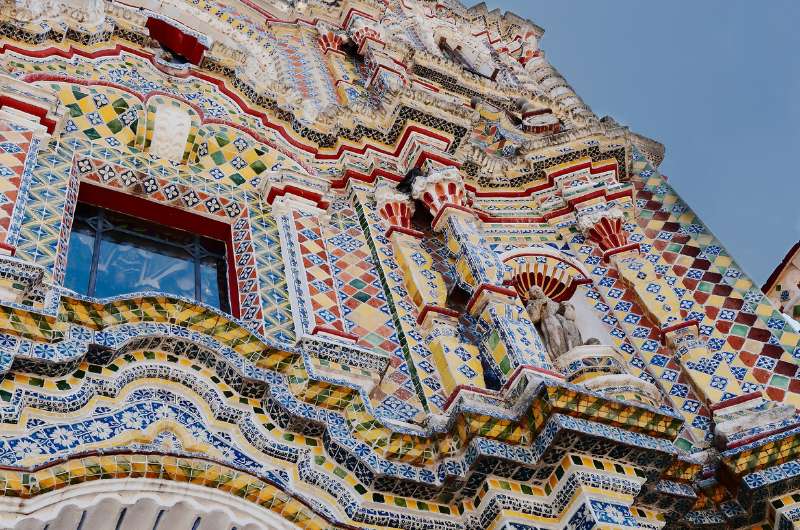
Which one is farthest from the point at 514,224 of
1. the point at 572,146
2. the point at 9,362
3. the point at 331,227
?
the point at 9,362

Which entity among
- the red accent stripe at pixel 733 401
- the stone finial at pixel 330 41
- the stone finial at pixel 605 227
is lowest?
the red accent stripe at pixel 733 401

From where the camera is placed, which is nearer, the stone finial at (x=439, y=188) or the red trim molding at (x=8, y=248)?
the red trim molding at (x=8, y=248)

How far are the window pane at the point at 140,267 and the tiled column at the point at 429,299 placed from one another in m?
1.90

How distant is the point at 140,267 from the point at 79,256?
0.51m

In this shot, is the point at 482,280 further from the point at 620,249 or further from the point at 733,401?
the point at 620,249

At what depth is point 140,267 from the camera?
7441 millimetres

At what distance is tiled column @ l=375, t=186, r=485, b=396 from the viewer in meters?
6.89

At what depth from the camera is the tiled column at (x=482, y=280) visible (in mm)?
6785

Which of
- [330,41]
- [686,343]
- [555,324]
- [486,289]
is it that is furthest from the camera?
[330,41]

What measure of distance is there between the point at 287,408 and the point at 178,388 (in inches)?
27.5

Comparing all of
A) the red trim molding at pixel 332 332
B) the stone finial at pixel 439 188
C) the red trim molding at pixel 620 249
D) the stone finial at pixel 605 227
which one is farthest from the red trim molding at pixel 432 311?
the stone finial at pixel 605 227

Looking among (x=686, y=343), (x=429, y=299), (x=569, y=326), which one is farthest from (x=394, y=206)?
(x=686, y=343)

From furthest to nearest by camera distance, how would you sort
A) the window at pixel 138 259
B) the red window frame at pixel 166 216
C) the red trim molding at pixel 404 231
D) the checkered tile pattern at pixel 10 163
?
the red trim molding at pixel 404 231 → the red window frame at pixel 166 216 → the window at pixel 138 259 → the checkered tile pattern at pixel 10 163

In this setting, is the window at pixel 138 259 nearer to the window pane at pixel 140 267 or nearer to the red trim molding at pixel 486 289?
the window pane at pixel 140 267
